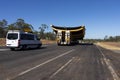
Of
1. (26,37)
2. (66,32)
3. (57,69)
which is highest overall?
(66,32)

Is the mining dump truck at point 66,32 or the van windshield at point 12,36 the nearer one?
the van windshield at point 12,36

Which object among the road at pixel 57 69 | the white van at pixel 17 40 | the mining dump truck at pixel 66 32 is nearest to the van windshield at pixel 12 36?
the white van at pixel 17 40

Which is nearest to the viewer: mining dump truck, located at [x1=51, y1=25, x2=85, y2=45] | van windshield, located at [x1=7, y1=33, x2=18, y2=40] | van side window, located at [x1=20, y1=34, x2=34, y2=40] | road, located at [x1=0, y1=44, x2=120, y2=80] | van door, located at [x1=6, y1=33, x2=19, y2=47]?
road, located at [x1=0, y1=44, x2=120, y2=80]

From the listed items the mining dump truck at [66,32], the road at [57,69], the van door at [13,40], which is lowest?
the road at [57,69]

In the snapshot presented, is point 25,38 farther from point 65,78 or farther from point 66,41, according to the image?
point 65,78

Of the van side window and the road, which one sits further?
the van side window

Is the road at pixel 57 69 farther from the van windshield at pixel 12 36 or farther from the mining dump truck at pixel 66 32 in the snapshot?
the mining dump truck at pixel 66 32

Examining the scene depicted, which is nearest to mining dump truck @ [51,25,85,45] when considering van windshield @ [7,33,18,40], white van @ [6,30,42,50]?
white van @ [6,30,42,50]

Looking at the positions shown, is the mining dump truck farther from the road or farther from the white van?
the road

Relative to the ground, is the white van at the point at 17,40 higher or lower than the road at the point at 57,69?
higher

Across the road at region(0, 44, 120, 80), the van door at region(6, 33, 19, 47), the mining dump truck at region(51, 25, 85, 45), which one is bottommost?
the road at region(0, 44, 120, 80)

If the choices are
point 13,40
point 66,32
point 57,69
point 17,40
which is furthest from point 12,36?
point 66,32

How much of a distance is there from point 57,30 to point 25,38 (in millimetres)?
19313

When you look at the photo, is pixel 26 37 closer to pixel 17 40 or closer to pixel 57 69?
pixel 17 40
